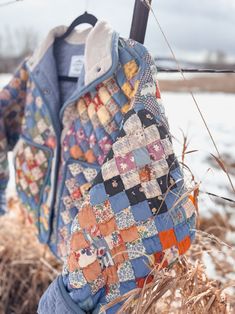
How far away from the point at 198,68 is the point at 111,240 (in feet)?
1.58

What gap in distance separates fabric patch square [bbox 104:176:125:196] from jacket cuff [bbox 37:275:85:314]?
0.19 metres

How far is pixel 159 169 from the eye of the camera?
86 centimetres

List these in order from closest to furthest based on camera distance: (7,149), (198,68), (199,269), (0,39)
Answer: (199,269) < (198,68) < (7,149) < (0,39)

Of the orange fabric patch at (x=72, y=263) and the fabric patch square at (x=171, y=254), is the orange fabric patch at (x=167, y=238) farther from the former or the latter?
the orange fabric patch at (x=72, y=263)

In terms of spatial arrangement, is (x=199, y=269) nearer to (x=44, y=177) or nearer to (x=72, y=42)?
(x=44, y=177)

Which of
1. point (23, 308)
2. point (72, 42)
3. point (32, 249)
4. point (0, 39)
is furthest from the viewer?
point (0, 39)

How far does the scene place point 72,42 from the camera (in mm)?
1267

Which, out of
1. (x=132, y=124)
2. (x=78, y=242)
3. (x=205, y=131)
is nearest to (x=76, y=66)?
(x=132, y=124)

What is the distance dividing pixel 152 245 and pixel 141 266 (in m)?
0.04

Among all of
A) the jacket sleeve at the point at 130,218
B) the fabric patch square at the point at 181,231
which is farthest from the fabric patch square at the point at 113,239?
the fabric patch square at the point at 181,231

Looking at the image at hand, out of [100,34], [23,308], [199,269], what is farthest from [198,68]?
[23,308]

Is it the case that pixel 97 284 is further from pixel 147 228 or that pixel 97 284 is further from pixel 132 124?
pixel 132 124

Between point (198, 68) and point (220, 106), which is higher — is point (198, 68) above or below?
above

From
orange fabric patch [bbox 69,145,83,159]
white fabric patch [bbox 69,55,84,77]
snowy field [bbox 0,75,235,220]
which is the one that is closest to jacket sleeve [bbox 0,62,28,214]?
white fabric patch [bbox 69,55,84,77]
